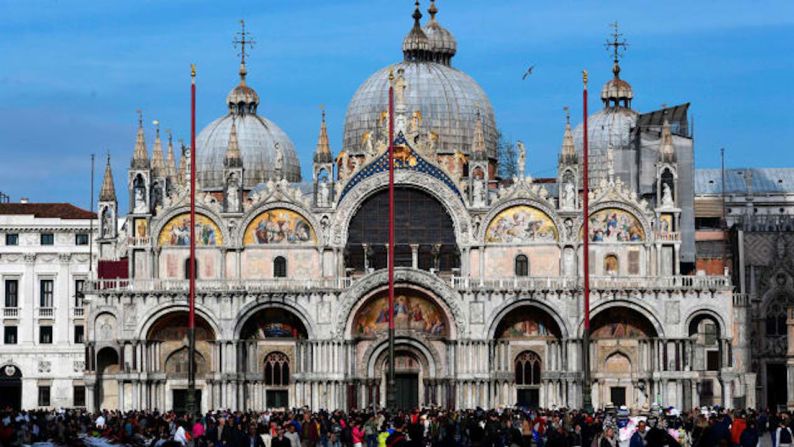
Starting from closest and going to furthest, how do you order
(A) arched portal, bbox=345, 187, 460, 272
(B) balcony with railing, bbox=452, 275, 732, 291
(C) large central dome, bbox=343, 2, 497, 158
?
1. (B) balcony with railing, bbox=452, 275, 732, 291
2. (A) arched portal, bbox=345, 187, 460, 272
3. (C) large central dome, bbox=343, 2, 497, 158

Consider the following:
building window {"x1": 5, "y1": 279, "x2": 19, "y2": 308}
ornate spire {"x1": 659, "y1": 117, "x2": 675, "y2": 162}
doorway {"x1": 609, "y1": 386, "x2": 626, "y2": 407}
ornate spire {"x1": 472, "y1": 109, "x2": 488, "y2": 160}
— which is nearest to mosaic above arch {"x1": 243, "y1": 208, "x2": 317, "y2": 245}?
ornate spire {"x1": 472, "y1": 109, "x2": 488, "y2": 160}

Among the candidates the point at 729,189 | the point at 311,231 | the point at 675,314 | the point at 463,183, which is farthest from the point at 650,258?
the point at 729,189

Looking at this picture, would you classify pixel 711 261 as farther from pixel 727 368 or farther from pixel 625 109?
pixel 727 368

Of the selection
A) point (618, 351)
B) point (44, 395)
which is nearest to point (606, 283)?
point (618, 351)

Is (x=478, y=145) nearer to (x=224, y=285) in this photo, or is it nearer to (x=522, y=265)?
(x=522, y=265)

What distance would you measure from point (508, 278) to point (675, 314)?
770 centimetres

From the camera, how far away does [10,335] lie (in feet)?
350

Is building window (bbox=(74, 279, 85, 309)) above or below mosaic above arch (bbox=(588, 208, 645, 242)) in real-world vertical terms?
below

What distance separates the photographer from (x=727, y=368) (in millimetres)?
88625

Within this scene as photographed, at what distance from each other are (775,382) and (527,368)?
1841 cm

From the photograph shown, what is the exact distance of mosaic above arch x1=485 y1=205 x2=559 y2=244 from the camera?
91438mm

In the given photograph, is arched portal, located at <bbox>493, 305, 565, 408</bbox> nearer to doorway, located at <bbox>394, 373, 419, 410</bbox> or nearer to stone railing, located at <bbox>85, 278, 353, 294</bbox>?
doorway, located at <bbox>394, 373, 419, 410</bbox>

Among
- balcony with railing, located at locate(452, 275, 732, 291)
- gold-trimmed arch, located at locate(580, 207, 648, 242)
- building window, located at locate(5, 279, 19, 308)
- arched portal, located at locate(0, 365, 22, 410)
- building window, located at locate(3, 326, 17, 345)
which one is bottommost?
arched portal, located at locate(0, 365, 22, 410)

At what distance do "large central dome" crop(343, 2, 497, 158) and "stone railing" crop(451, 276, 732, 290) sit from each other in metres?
12.9
